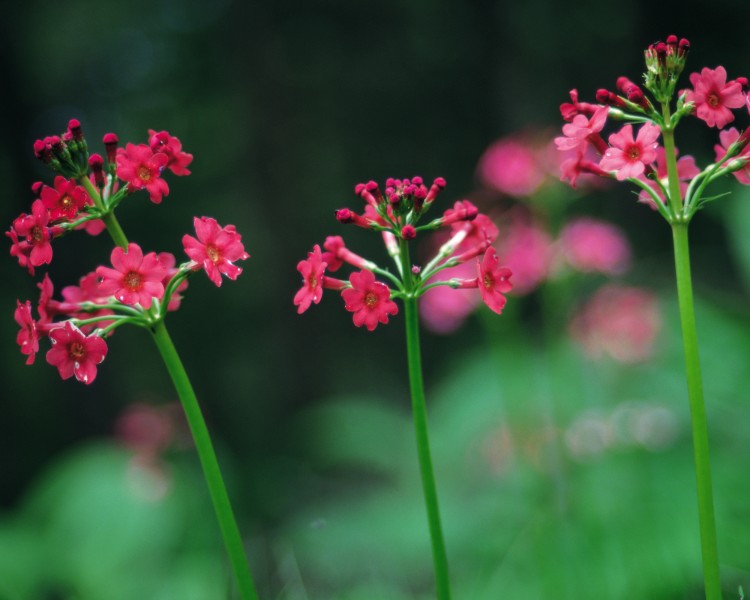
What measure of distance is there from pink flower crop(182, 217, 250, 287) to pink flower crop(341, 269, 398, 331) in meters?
0.20

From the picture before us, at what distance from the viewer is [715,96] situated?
4.45 feet

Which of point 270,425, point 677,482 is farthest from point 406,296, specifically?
point 270,425

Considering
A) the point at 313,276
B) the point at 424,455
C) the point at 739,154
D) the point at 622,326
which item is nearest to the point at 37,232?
the point at 313,276

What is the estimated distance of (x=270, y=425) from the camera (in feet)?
37.9

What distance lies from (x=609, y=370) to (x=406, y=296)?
4255 millimetres

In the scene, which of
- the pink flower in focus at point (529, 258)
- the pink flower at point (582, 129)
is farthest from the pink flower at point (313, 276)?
the pink flower in focus at point (529, 258)

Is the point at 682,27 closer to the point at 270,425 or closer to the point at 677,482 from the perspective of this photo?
the point at 677,482

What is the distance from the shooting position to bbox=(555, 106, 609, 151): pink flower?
55.2 inches

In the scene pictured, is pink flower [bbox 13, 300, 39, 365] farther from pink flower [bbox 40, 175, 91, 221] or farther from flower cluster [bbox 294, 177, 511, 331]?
flower cluster [bbox 294, 177, 511, 331]

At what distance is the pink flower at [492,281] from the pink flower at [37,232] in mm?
796

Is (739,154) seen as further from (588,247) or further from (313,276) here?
(588,247)

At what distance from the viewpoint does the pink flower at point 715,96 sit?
1329mm

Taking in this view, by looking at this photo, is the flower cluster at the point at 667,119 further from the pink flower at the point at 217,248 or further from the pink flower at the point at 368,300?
the pink flower at the point at 217,248

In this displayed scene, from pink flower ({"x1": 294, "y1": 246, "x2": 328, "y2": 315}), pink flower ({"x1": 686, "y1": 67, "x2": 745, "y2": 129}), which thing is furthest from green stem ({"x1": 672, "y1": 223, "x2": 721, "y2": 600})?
pink flower ({"x1": 294, "y1": 246, "x2": 328, "y2": 315})
